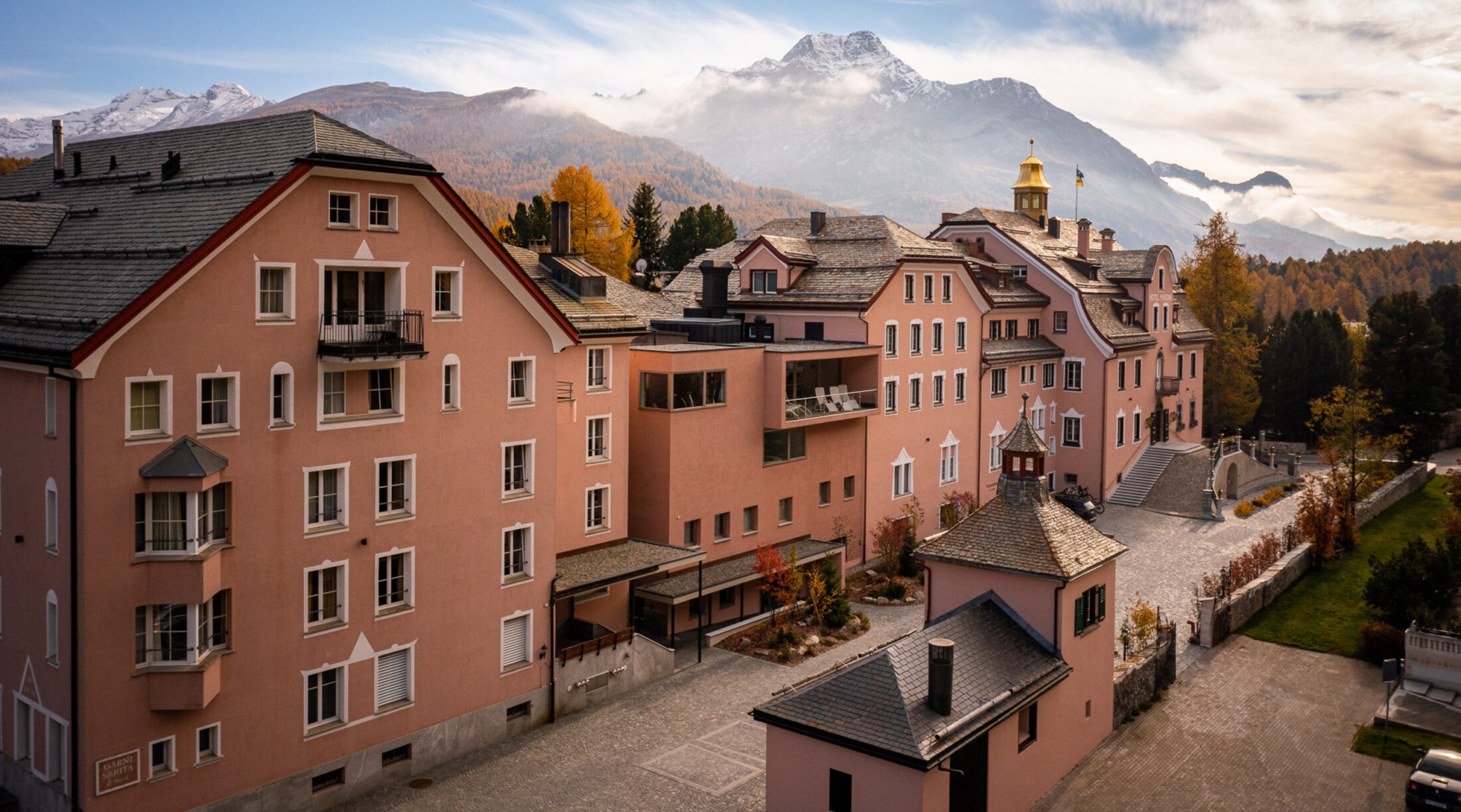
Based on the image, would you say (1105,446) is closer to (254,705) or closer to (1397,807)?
(1397,807)

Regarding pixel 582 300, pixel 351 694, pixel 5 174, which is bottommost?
pixel 351 694

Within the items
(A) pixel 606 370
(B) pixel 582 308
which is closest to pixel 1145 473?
(A) pixel 606 370

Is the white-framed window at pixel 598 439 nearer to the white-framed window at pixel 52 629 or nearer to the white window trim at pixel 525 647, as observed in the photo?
the white window trim at pixel 525 647

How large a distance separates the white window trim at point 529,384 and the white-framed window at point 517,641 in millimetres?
6277

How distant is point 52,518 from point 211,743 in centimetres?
615

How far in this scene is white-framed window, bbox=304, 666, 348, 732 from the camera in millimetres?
25250

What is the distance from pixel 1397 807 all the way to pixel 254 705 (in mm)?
29550

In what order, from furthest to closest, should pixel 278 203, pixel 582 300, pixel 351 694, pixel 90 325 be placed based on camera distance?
pixel 582 300, pixel 351 694, pixel 278 203, pixel 90 325

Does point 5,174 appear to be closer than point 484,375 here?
No

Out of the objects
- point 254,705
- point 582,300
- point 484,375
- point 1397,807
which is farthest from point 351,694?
point 1397,807

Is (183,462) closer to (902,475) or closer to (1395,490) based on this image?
(902,475)

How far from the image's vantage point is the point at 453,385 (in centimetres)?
2864

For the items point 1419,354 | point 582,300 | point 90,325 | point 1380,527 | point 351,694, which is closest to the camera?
point 90,325

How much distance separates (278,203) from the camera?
23844mm
